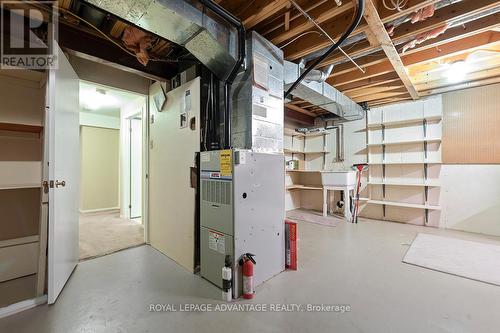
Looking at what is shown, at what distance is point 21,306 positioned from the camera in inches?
66.9

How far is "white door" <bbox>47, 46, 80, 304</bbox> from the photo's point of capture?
1.76m

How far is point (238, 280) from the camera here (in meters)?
1.91

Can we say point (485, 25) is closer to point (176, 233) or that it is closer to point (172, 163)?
point (172, 163)

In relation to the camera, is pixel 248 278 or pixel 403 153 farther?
pixel 403 153

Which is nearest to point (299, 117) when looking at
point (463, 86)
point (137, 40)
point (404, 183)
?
point (404, 183)

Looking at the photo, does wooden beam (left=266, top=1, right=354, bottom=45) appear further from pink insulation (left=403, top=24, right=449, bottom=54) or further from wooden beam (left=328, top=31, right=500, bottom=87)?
wooden beam (left=328, top=31, right=500, bottom=87)

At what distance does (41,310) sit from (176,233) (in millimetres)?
1197

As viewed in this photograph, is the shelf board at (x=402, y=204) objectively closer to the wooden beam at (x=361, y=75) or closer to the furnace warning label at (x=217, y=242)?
the wooden beam at (x=361, y=75)

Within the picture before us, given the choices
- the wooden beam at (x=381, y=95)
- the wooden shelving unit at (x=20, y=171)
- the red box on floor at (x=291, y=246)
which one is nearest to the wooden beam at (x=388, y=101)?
the wooden beam at (x=381, y=95)

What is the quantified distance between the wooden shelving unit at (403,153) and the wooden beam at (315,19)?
11.0ft

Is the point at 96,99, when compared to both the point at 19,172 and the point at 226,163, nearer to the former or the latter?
the point at 19,172

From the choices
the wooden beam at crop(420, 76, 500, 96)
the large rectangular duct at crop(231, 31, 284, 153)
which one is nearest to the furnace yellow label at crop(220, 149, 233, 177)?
the large rectangular duct at crop(231, 31, 284, 153)

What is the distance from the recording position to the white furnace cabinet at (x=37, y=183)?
5.78 feet

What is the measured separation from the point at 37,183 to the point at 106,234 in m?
1.78
